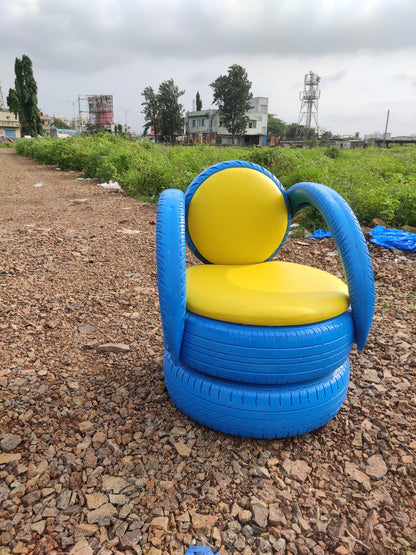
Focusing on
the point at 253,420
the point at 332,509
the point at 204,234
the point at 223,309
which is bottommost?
the point at 332,509

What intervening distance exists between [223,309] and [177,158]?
305 inches

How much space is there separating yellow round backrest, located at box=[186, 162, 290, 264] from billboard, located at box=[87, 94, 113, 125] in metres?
68.9

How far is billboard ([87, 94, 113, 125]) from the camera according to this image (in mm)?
63812

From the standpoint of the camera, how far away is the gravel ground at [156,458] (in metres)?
1.35

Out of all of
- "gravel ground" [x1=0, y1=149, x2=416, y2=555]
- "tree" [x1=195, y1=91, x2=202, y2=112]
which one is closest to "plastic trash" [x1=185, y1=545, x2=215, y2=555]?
"gravel ground" [x1=0, y1=149, x2=416, y2=555]

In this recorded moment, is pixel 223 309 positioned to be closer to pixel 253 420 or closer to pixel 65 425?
pixel 253 420

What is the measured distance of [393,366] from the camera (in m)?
2.43

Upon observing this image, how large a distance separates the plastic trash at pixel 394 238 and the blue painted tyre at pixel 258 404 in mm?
3201

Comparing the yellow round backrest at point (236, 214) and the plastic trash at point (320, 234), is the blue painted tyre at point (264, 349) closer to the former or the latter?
the yellow round backrest at point (236, 214)

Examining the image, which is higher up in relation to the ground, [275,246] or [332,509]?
[275,246]

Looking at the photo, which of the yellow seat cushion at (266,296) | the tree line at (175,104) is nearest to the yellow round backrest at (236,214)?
the yellow seat cushion at (266,296)

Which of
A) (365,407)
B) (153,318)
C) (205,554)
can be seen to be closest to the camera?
(205,554)

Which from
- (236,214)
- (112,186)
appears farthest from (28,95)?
(236,214)

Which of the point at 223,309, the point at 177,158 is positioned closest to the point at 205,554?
the point at 223,309
